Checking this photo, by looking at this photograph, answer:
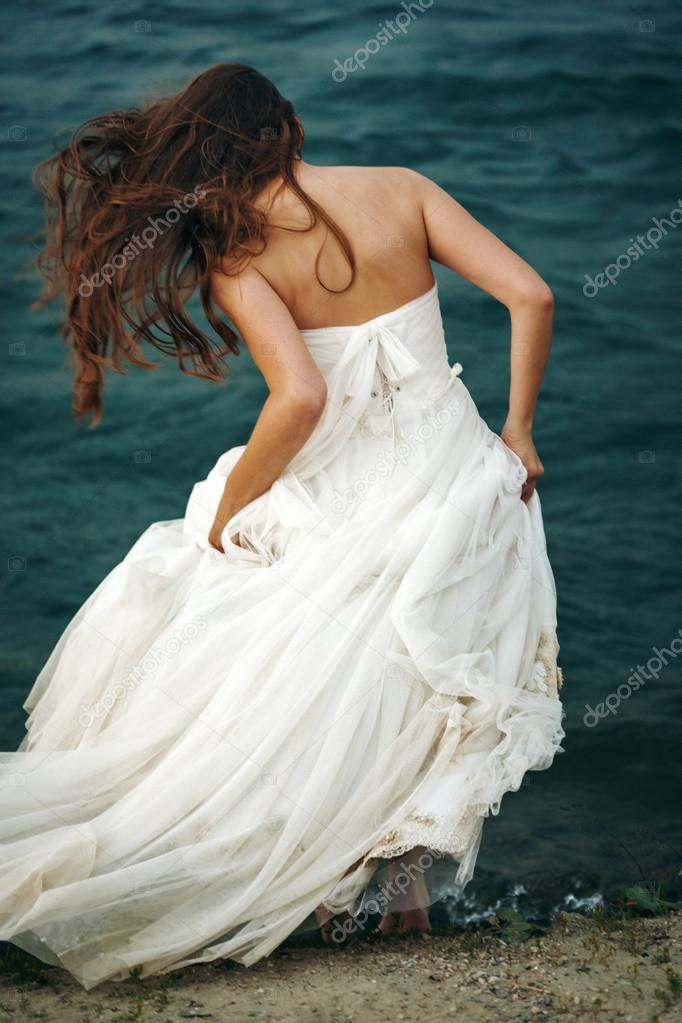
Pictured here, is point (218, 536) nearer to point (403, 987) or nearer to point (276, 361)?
point (276, 361)

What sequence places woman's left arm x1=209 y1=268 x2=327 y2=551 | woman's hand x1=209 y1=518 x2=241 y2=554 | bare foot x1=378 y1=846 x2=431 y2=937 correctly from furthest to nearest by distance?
woman's hand x1=209 y1=518 x2=241 y2=554 < bare foot x1=378 y1=846 x2=431 y2=937 < woman's left arm x1=209 y1=268 x2=327 y2=551

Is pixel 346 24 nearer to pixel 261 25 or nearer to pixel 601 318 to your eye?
pixel 261 25

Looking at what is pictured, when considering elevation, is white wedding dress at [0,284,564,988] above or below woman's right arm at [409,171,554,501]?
below

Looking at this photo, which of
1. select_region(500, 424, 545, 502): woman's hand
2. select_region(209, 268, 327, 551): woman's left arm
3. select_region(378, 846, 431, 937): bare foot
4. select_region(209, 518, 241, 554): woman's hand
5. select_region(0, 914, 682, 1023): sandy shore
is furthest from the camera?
select_region(500, 424, 545, 502): woman's hand

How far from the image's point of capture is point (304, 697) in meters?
2.61

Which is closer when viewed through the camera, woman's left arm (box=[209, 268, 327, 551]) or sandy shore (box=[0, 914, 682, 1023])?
sandy shore (box=[0, 914, 682, 1023])

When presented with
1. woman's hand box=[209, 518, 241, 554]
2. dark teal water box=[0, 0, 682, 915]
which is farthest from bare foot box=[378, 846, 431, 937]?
woman's hand box=[209, 518, 241, 554]

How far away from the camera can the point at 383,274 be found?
2.77 meters

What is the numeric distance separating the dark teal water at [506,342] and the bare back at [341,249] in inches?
21.6

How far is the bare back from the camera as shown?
2695mm

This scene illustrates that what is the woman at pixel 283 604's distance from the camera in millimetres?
2553

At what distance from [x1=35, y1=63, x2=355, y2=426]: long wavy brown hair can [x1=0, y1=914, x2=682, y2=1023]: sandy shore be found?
1330 mm

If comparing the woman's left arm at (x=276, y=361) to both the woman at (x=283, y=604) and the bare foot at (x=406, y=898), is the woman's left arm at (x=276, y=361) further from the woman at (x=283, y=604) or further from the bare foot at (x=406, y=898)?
the bare foot at (x=406, y=898)

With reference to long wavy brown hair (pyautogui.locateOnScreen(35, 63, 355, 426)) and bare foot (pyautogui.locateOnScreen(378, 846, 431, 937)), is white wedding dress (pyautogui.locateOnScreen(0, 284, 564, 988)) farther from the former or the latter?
long wavy brown hair (pyautogui.locateOnScreen(35, 63, 355, 426))
